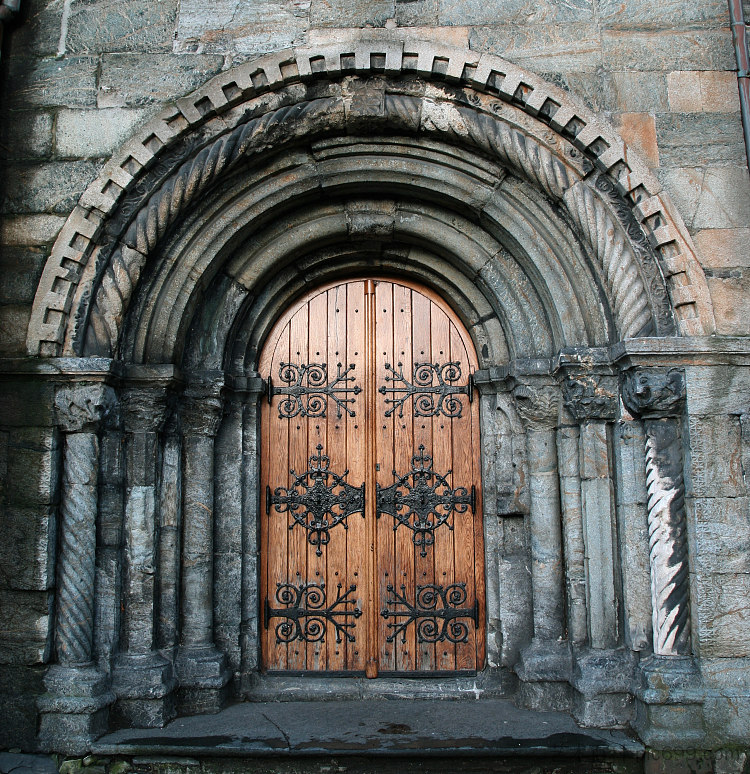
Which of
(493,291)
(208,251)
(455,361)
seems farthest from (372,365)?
(208,251)

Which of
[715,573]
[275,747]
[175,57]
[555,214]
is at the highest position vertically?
[175,57]

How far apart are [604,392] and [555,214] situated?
1063 mm

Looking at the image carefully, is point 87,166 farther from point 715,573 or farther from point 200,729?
point 715,573

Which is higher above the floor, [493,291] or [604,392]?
[493,291]

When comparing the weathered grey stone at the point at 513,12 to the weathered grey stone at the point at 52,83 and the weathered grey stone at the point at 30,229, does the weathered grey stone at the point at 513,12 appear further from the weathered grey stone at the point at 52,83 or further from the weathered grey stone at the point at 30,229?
the weathered grey stone at the point at 30,229

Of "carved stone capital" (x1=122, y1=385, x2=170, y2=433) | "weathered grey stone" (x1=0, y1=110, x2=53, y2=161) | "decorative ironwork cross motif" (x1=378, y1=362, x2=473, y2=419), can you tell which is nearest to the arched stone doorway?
"carved stone capital" (x1=122, y1=385, x2=170, y2=433)

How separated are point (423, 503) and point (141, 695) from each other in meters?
1.92

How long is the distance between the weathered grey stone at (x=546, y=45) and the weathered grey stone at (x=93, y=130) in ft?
6.59

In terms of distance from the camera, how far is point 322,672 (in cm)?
419

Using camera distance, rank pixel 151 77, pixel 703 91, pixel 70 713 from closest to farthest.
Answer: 1. pixel 70 713
2. pixel 703 91
3. pixel 151 77

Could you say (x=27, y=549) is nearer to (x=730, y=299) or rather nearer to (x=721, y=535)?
(x=721, y=535)

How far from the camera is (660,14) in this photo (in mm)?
3867

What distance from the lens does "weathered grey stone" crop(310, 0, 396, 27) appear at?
12.9 feet

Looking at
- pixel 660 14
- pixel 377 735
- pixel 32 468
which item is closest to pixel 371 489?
pixel 377 735
